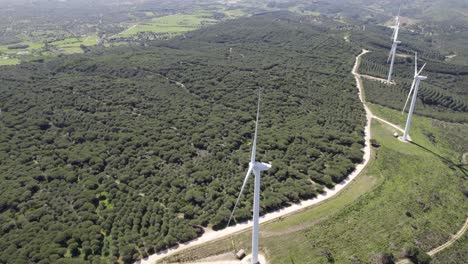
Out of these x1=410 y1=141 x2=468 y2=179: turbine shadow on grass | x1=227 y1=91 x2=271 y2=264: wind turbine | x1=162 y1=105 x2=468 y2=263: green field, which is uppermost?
x1=227 y1=91 x2=271 y2=264: wind turbine

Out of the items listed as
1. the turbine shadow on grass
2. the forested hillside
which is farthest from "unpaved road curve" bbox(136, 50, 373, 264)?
the turbine shadow on grass

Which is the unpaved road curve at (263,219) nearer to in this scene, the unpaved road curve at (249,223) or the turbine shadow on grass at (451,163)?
the unpaved road curve at (249,223)

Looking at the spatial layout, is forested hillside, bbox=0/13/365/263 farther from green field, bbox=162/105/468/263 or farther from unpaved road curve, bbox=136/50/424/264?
green field, bbox=162/105/468/263

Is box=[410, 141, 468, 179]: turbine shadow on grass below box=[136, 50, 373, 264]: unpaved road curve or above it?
below

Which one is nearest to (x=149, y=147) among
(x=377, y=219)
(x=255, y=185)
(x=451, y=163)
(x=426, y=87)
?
(x=255, y=185)

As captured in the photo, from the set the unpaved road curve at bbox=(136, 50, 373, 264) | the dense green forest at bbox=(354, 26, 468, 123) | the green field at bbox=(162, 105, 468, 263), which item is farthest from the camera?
the dense green forest at bbox=(354, 26, 468, 123)

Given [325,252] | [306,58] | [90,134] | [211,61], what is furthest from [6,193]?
[306,58]
